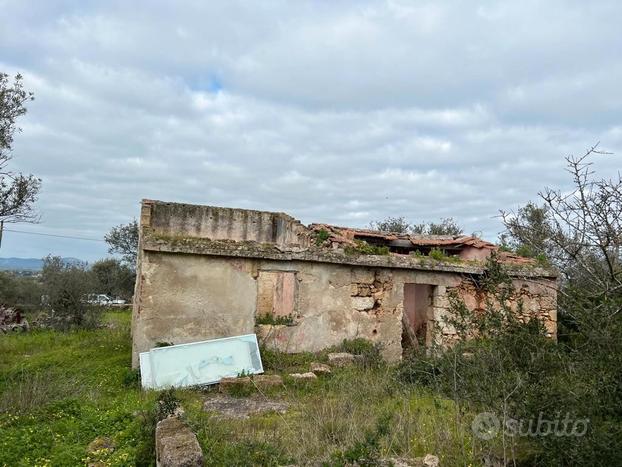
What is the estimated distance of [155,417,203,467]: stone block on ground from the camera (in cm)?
393

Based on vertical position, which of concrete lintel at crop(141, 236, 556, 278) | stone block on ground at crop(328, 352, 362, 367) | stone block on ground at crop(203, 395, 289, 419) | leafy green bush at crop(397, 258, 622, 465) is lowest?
stone block on ground at crop(203, 395, 289, 419)

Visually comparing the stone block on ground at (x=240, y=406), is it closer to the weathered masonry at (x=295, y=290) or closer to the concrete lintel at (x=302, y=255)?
the weathered masonry at (x=295, y=290)

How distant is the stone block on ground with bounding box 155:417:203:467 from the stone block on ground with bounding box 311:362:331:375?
358 centimetres

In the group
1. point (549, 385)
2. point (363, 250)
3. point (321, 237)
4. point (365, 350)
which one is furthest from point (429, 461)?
point (321, 237)

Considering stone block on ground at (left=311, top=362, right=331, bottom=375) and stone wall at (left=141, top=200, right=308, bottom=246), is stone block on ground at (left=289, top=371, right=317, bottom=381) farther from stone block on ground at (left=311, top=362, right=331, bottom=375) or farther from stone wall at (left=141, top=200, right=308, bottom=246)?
stone wall at (left=141, top=200, right=308, bottom=246)

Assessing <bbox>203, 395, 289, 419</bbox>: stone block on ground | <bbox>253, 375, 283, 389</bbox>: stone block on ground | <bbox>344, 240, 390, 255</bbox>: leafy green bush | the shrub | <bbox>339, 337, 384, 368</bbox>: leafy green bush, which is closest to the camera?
<bbox>203, 395, 289, 419</bbox>: stone block on ground

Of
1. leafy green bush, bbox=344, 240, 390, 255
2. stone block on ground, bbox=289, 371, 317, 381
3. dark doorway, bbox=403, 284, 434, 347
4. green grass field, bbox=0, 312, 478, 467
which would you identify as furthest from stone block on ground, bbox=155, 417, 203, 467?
dark doorway, bbox=403, 284, 434, 347

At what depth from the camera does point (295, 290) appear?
9.69m

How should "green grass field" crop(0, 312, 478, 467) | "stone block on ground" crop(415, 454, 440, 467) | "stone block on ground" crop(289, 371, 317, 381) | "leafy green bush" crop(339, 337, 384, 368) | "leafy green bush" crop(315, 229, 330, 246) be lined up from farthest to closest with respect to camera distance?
"leafy green bush" crop(315, 229, 330, 246)
"leafy green bush" crop(339, 337, 384, 368)
"stone block on ground" crop(289, 371, 317, 381)
"green grass field" crop(0, 312, 478, 467)
"stone block on ground" crop(415, 454, 440, 467)

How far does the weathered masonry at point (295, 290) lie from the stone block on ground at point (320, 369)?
116cm

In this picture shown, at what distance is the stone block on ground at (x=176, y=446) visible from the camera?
3.93 meters

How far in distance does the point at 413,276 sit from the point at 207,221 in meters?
6.69

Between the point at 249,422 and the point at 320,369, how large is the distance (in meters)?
2.66

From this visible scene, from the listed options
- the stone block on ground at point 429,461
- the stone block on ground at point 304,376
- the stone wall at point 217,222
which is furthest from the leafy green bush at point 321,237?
the stone block on ground at point 429,461
